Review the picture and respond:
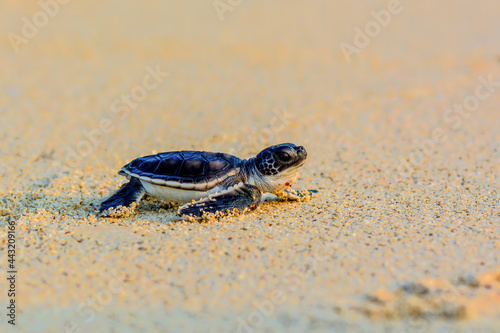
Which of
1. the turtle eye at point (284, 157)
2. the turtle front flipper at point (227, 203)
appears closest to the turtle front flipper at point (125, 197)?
the turtle front flipper at point (227, 203)

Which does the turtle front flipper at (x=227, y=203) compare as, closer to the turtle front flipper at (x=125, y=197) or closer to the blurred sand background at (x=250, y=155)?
the blurred sand background at (x=250, y=155)

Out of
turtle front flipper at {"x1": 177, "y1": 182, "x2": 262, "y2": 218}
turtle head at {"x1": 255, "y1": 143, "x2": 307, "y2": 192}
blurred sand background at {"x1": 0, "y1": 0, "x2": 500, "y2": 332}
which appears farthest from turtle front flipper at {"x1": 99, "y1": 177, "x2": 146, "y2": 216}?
turtle head at {"x1": 255, "y1": 143, "x2": 307, "y2": 192}

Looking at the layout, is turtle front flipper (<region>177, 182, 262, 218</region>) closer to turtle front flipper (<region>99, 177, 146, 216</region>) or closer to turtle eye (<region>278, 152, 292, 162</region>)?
turtle eye (<region>278, 152, 292, 162</region>)

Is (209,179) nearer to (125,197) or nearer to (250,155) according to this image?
(125,197)

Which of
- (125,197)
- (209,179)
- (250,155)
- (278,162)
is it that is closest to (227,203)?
(209,179)

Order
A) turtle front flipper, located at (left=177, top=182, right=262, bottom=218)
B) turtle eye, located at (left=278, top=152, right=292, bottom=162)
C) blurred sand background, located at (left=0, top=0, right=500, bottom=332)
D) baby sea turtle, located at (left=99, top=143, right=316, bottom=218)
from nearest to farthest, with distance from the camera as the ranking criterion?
1. blurred sand background, located at (left=0, top=0, right=500, bottom=332)
2. turtle front flipper, located at (left=177, top=182, right=262, bottom=218)
3. baby sea turtle, located at (left=99, top=143, right=316, bottom=218)
4. turtle eye, located at (left=278, top=152, right=292, bottom=162)

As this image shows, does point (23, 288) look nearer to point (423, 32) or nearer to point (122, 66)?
point (122, 66)
